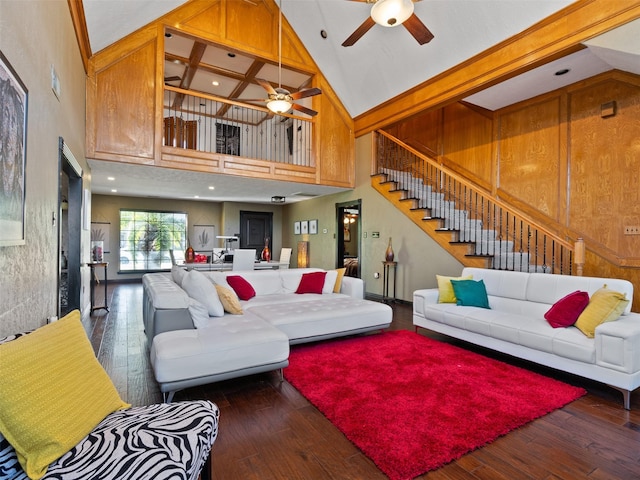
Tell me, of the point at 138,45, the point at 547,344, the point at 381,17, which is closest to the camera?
the point at 547,344

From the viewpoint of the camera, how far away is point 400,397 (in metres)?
2.51

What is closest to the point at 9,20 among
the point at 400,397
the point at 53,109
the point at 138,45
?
the point at 53,109

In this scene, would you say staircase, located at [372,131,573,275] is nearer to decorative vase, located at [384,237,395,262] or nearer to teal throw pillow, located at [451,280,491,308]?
decorative vase, located at [384,237,395,262]

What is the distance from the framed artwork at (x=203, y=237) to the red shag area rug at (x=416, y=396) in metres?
7.85

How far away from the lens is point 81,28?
3.75 metres

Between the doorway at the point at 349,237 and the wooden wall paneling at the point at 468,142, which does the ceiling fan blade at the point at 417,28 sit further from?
the doorway at the point at 349,237

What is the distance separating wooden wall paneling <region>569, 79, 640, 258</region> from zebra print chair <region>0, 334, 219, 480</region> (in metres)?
5.82

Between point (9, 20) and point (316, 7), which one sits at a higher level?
point (316, 7)

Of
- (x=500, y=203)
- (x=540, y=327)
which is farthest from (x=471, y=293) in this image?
(x=500, y=203)

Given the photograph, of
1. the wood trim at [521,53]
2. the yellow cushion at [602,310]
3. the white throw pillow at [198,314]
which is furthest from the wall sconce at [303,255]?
the yellow cushion at [602,310]

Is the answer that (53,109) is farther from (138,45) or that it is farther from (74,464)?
(138,45)

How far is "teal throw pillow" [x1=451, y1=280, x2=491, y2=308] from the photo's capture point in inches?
153

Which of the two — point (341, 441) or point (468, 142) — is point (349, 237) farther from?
point (341, 441)

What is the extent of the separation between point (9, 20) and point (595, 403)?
4.36 meters
